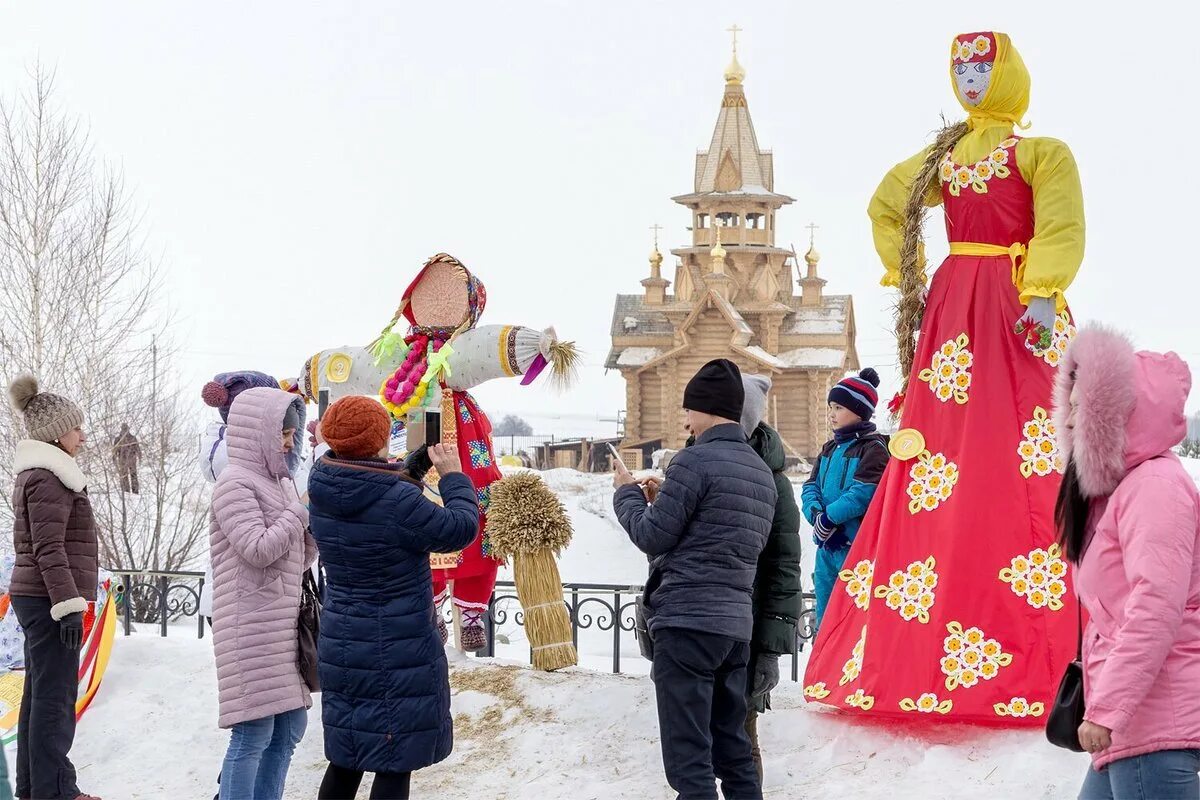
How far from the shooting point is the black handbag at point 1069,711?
3.17 meters

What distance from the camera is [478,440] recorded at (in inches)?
287

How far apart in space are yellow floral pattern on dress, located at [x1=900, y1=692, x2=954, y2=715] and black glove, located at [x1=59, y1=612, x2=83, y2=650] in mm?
3284

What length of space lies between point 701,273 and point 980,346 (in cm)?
2674

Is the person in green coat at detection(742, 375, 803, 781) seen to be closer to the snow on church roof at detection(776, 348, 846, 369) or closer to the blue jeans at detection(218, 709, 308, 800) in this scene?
the blue jeans at detection(218, 709, 308, 800)

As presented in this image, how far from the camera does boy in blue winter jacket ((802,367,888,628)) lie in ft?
19.2

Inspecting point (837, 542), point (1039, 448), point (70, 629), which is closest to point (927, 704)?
point (837, 542)

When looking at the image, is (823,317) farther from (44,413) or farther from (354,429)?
(354,429)

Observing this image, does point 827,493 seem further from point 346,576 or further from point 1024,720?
point 346,576

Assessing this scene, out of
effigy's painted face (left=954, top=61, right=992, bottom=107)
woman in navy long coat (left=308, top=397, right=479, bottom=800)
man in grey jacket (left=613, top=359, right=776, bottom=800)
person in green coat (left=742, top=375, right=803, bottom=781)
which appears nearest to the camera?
woman in navy long coat (left=308, top=397, right=479, bottom=800)

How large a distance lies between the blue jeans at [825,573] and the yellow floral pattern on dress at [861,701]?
719mm

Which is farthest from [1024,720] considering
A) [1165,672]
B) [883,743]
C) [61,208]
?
[61,208]

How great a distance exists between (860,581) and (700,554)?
1443 millimetres

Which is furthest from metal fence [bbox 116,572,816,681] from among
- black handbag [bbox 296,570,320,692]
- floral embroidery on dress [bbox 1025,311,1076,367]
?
black handbag [bbox 296,570,320,692]

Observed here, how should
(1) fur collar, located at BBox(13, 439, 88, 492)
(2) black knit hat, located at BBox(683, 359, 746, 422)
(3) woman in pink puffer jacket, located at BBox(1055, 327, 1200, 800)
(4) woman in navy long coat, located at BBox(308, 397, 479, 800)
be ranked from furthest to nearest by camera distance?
1. (1) fur collar, located at BBox(13, 439, 88, 492)
2. (2) black knit hat, located at BBox(683, 359, 746, 422)
3. (4) woman in navy long coat, located at BBox(308, 397, 479, 800)
4. (3) woman in pink puffer jacket, located at BBox(1055, 327, 1200, 800)
